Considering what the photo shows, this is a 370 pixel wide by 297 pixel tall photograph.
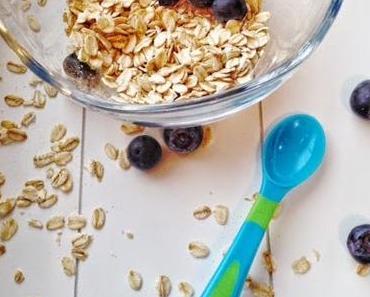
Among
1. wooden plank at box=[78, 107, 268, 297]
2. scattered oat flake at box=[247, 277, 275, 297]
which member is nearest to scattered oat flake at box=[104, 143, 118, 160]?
wooden plank at box=[78, 107, 268, 297]

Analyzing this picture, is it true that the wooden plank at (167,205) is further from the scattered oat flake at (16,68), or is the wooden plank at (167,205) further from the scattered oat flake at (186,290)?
the scattered oat flake at (16,68)

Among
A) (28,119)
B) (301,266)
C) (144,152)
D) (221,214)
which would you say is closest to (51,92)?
(28,119)

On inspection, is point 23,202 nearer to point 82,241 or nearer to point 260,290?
point 82,241

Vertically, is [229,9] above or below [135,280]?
above

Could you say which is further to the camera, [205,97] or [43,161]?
[43,161]

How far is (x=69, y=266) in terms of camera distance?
81cm

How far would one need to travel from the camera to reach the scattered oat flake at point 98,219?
2.69 feet

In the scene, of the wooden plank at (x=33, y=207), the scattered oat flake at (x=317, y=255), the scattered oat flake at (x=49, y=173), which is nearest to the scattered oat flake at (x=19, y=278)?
the wooden plank at (x=33, y=207)

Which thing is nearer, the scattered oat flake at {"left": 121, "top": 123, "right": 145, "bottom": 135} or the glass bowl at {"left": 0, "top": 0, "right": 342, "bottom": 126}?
the glass bowl at {"left": 0, "top": 0, "right": 342, "bottom": 126}

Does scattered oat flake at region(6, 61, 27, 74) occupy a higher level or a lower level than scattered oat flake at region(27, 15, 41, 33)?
lower

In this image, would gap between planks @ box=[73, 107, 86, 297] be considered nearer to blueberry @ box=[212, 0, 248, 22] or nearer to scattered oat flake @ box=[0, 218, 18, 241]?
scattered oat flake @ box=[0, 218, 18, 241]

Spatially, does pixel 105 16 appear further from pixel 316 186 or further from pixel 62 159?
pixel 316 186

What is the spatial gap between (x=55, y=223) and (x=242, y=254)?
0.69 ft

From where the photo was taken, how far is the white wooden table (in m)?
0.81
